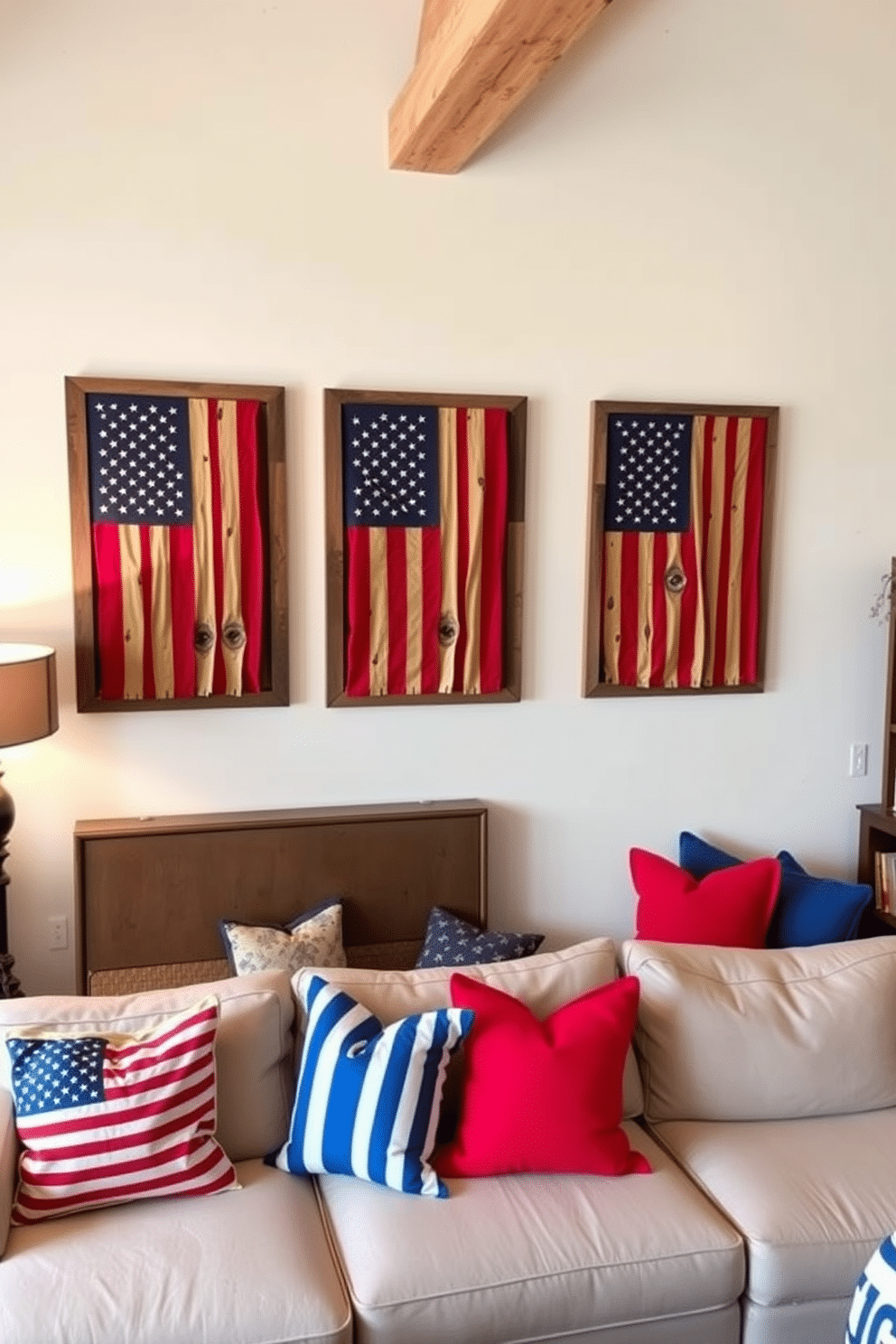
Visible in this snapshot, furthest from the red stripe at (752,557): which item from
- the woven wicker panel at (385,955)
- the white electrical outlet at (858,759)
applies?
the woven wicker panel at (385,955)

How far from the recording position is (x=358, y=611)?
3012 millimetres

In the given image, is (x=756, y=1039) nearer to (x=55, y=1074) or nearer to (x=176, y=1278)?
(x=176, y=1278)

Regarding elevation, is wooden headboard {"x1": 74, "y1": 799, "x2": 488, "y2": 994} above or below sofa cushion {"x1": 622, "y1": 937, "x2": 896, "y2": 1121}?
above

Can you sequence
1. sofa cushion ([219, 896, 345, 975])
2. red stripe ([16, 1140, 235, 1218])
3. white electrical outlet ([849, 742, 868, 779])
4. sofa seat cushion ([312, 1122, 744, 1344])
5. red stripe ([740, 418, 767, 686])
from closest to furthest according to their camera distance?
sofa seat cushion ([312, 1122, 744, 1344]), red stripe ([16, 1140, 235, 1218]), sofa cushion ([219, 896, 345, 975]), red stripe ([740, 418, 767, 686]), white electrical outlet ([849, 742, 868, 779])

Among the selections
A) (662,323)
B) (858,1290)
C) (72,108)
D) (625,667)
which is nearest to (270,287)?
(72,108)

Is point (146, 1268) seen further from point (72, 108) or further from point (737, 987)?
point (72, 108)

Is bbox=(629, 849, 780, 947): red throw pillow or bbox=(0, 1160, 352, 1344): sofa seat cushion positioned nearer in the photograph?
bbox=(0, 1160, 352, 1344): sofa seat cushion

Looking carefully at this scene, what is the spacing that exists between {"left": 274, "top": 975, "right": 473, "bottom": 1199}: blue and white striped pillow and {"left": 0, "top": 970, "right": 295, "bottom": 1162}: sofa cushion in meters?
0.08

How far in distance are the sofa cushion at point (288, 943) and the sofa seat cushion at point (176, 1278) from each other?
2.37ft

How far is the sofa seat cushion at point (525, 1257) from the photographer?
1938 mm

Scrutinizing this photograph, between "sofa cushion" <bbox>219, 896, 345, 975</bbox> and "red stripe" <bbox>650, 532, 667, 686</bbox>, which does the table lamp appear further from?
"red stripe" <bbox>650, 532, 667, 686</bbox>

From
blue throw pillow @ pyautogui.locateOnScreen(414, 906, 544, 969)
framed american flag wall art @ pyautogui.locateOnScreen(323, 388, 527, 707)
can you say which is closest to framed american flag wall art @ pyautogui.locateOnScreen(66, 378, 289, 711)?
framed american flag wall art @ pyautogui.locateOnScreen(323, 388, 527, 707)

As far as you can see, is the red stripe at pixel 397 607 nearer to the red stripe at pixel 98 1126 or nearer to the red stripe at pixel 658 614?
the red stripe at pixel 658 614

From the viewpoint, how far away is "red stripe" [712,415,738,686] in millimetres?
3230
